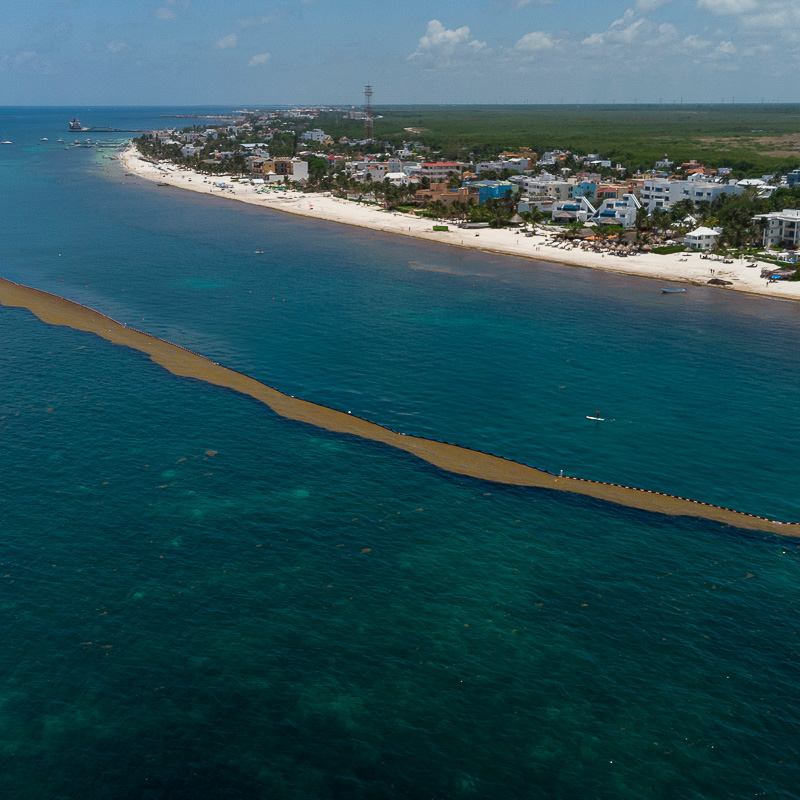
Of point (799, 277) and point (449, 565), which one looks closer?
point (449, 565)

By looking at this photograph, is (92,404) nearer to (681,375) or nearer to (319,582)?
(319,582)

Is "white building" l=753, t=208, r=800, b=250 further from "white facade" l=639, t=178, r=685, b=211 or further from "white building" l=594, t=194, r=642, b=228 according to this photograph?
"white facade" l=639, t=178, r=685, b=211

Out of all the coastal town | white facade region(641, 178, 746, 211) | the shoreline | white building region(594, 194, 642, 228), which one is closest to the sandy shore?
the coastal town

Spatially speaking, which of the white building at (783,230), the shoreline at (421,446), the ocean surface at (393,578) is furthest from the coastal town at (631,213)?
the shoreline at (421,446)

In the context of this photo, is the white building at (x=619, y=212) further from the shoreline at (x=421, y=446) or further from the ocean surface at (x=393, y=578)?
the shoreline at (x=421, y=446)

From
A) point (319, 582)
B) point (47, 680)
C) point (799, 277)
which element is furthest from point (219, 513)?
point (799, 277)

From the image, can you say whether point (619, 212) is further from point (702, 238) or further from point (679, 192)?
→ point (679, 192)
